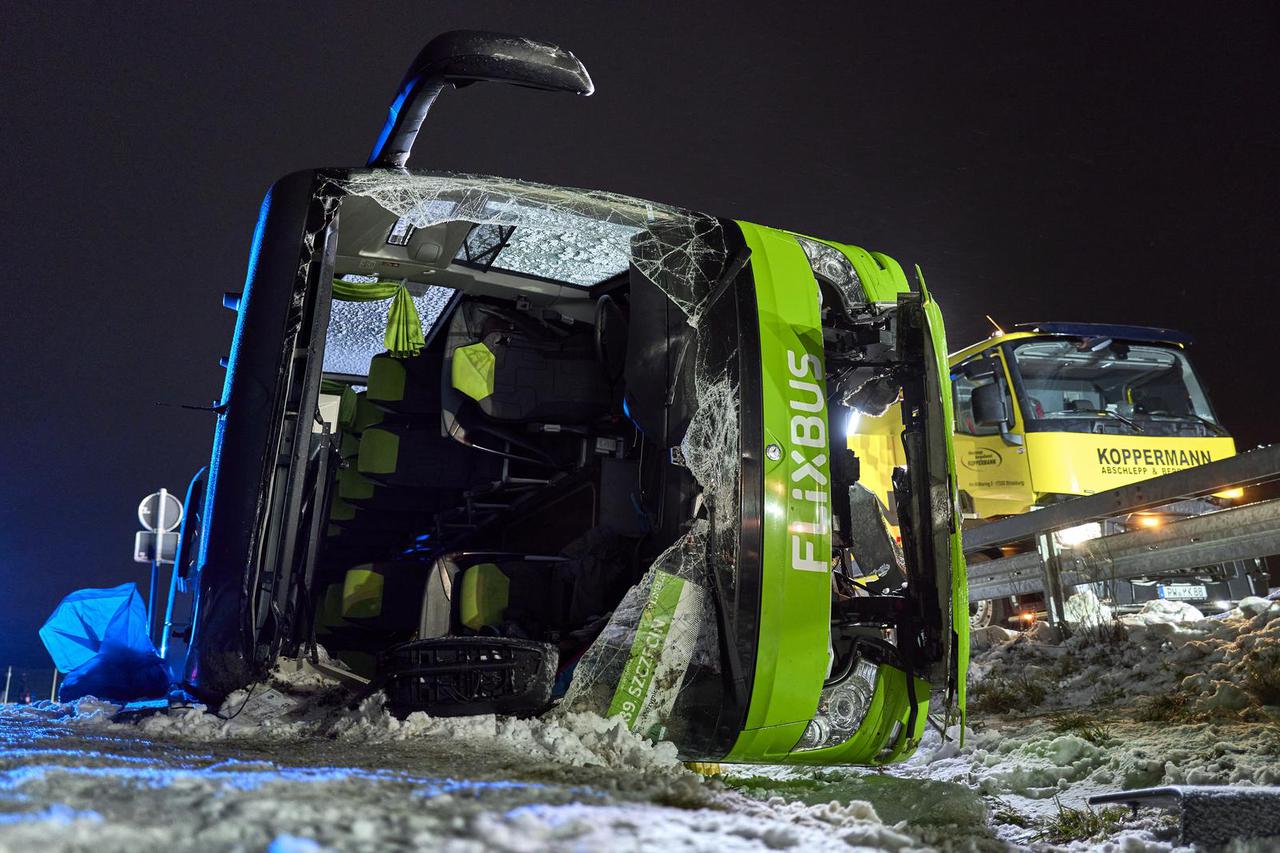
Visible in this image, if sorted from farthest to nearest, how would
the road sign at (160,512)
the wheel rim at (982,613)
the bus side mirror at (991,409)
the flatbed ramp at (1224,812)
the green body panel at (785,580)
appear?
the bus side mirror at (991,409) < the wheel rim at (982,613) < the road sign at (160,512) < the green body panel at (785,580) < the flatbed ramp at (1224,812)

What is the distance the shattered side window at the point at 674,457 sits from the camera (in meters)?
2.88

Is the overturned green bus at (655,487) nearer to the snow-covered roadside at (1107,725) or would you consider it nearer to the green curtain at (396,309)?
the green curtain at (396,309)

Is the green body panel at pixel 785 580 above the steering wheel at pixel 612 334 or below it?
below

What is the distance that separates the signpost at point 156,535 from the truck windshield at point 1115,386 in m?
7.19

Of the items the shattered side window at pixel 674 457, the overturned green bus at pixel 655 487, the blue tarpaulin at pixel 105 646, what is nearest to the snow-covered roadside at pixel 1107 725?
the overturned green bus at pixel 655 487

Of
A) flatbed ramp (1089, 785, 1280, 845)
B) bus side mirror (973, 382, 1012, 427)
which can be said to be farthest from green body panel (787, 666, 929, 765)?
bus side mirror (973, 382, 1012, 427)

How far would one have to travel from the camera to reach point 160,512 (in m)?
5.34

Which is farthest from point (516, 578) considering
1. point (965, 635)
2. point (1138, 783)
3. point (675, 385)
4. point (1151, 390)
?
point (1151, 390)

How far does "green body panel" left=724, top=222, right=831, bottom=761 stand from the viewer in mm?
2834

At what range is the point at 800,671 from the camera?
286 centimetres

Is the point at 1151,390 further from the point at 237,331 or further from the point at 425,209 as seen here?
the point at 237,331

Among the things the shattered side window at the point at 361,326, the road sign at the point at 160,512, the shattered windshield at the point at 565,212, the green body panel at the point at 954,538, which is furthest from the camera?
the road sign at the point at 160,512

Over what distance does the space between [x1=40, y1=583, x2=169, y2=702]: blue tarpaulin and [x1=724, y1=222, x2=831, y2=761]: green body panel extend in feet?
9.55

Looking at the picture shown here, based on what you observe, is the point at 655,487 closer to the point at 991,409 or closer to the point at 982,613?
the point at 982,613
